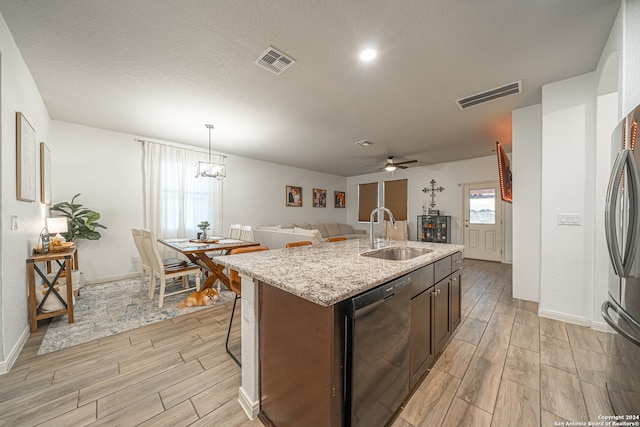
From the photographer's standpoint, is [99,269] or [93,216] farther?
[99,269]

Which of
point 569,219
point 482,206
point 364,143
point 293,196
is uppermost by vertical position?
point 364,143

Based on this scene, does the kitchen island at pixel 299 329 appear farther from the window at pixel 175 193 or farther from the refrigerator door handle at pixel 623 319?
the window at pixel 175 193

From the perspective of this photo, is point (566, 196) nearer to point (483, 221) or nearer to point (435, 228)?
point (483, 221)

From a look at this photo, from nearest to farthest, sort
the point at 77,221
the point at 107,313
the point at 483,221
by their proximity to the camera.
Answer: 1. the point at 107,313
2. the point at 77,221
3. the point at 483,221

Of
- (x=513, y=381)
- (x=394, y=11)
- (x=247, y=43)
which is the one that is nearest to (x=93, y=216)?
(x=247, y=43)

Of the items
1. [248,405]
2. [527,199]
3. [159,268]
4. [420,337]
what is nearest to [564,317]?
[527,199]

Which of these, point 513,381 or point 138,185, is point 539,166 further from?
point 138,185

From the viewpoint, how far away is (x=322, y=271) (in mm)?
1274

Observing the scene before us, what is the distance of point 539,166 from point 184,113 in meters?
4.73

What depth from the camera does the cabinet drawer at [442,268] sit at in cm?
177

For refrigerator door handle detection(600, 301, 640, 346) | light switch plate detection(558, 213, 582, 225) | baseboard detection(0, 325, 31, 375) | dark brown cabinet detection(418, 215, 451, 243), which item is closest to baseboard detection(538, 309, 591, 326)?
light switch plate detection(558, 213, 582, 225)

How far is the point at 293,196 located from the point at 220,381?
18.2ft

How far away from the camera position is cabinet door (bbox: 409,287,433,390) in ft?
4.79

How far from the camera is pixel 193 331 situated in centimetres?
231
